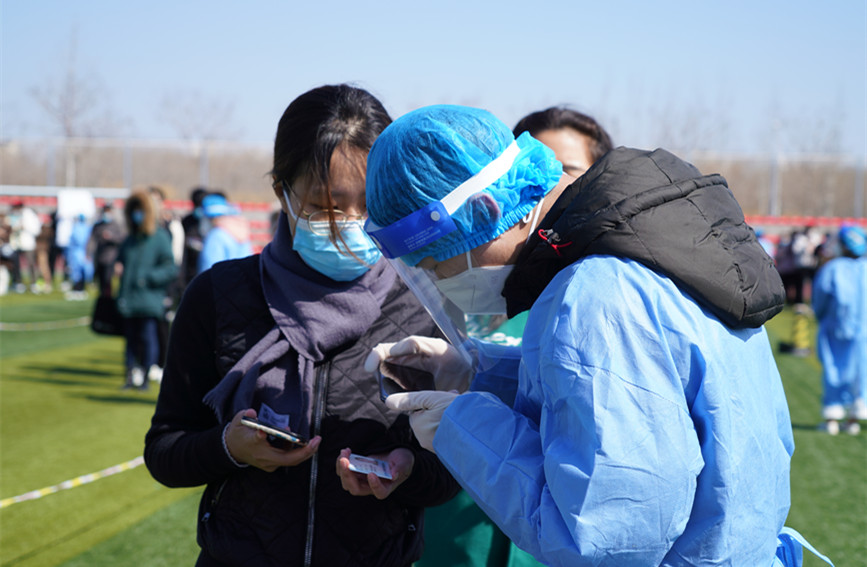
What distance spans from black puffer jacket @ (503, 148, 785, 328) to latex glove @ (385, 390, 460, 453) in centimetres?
40

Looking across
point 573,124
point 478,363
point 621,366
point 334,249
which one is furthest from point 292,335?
point 573,124

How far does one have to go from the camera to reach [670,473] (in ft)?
3.67

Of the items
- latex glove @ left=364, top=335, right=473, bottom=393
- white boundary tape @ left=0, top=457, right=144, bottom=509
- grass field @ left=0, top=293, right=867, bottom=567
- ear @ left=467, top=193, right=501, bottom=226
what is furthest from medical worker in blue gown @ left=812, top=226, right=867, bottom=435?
ear @ left=467, top=193, right=501, bottom=226

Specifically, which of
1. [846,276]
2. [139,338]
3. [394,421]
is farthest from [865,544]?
[139,338]

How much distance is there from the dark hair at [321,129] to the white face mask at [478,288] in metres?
0.48

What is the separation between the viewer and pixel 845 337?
7.59 meters

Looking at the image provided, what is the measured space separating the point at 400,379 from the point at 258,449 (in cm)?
35

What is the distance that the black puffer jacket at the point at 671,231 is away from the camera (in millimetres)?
1191

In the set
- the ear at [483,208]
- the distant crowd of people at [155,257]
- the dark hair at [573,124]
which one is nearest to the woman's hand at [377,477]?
the ear at [483,208]

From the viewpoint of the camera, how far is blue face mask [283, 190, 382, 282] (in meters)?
1.90

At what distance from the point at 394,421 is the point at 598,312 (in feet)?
2.88

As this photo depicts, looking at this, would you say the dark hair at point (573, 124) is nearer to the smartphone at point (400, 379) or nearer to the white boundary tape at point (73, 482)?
the smartphone at point (400, 379)

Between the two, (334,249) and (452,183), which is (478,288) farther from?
(334,249)

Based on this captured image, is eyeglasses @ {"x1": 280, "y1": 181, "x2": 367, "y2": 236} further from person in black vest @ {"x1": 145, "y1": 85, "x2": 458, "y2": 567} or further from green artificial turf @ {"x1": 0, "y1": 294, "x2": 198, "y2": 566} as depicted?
green artificial turf @ {"x1": 0, "y1": 294, "x2": 198, "y2": 566}
